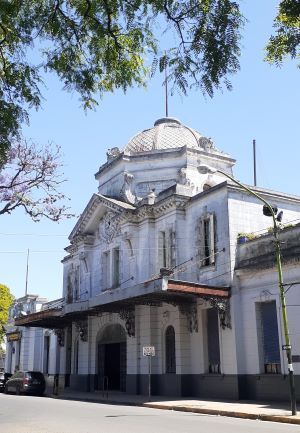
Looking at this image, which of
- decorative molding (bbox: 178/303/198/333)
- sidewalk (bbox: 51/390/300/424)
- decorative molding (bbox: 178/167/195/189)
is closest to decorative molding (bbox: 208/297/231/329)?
decorative molding (bbox: 178/303/198/333)

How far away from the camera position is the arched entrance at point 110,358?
1217 inches

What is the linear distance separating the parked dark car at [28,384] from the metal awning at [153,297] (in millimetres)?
3882

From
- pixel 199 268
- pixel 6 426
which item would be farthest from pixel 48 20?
pixel 199 268

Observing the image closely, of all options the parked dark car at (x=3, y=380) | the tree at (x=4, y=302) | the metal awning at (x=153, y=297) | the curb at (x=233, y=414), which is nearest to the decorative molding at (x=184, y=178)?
the metal awning at (x=153, y=297)

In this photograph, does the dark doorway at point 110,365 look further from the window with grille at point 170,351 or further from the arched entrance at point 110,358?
the window with grille at point 170,351

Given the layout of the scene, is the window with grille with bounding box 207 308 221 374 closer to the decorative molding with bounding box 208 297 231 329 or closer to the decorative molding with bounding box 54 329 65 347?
the decorative molding with bounding box 208 297 231 329

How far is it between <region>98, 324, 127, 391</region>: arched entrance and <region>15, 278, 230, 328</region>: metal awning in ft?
A: 5.06

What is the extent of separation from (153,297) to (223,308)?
11.2 feet

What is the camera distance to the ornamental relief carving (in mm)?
31328

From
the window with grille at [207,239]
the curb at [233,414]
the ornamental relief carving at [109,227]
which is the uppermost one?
the ornamental relief carving at [109,227]

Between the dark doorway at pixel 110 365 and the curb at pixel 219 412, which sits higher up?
the dark doorway at pixel 110 365

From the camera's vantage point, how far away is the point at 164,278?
72.6ft

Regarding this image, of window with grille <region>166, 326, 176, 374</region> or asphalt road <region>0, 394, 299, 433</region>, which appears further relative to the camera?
window with grille <region>166, 326, 176, 374</region>

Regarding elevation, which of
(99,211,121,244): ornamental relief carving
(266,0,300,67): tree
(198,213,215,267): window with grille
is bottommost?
(266,0,300,67): tree
